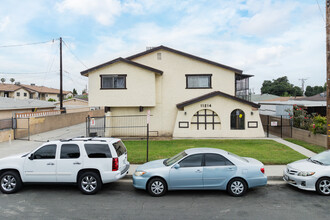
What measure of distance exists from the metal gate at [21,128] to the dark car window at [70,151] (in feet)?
Answer: 38.5

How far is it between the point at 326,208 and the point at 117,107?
585 inches

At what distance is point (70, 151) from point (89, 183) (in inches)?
45.8

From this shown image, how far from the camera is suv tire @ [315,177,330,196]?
7051mm

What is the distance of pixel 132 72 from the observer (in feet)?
56.9

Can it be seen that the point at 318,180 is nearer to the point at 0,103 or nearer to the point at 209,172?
the point at 209,172

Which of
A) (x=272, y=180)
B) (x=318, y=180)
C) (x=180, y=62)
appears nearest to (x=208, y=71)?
(x=180, y=62)

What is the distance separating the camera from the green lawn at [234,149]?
36.0 feet

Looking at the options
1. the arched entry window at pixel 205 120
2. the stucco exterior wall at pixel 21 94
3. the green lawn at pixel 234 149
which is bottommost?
the green lawn at pixel 234 149

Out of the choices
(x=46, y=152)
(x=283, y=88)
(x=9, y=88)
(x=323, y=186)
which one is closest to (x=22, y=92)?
(x=9, y=88)

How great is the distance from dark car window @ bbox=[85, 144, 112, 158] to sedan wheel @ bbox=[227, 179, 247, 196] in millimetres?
3693

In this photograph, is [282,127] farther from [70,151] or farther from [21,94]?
[21,94]

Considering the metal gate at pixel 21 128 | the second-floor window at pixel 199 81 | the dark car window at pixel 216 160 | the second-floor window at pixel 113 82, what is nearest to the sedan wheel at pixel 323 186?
the dark car window at pixel 216 160

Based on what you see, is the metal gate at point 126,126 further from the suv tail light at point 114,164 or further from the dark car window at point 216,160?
the dark car window at point 216,160

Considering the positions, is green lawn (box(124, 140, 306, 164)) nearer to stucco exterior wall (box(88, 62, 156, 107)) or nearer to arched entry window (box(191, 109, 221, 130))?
arched entry window (box(191, 109, 221, 130))
